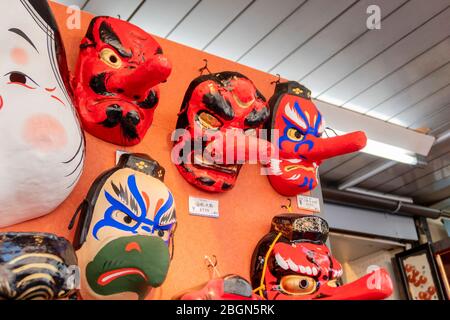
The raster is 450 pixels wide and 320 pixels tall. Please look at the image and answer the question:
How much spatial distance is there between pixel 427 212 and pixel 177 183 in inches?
130

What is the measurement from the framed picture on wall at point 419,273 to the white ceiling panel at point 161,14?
272 centimetres

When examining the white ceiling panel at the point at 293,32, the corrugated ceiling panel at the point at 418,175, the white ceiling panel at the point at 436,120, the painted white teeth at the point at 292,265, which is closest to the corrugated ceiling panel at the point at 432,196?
the corrugated ceiling panel at the point at 418,175

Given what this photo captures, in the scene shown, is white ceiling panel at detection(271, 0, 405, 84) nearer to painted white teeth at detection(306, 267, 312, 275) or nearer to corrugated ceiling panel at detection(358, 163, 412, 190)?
painted white teeth at detection(306, 267, 312, 275)

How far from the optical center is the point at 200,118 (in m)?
1.41

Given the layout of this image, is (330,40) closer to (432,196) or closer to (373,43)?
(373,43)

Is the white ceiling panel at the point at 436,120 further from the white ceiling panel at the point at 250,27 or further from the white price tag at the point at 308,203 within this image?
the white price tag at the point at 308,203

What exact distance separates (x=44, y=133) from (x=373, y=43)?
1.63m

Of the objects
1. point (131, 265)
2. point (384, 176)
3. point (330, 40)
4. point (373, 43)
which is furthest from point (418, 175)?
point (131, 265)

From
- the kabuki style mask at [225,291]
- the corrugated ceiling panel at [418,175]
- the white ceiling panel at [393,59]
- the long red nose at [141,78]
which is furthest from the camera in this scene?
the corrugated ceiling panel at [418,175]

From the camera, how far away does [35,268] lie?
792mm

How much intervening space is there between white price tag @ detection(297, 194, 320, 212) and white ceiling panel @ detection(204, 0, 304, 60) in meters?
0.75

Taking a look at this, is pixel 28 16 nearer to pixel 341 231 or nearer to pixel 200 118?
pixel 200 118

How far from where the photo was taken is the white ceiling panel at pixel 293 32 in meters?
1.94
